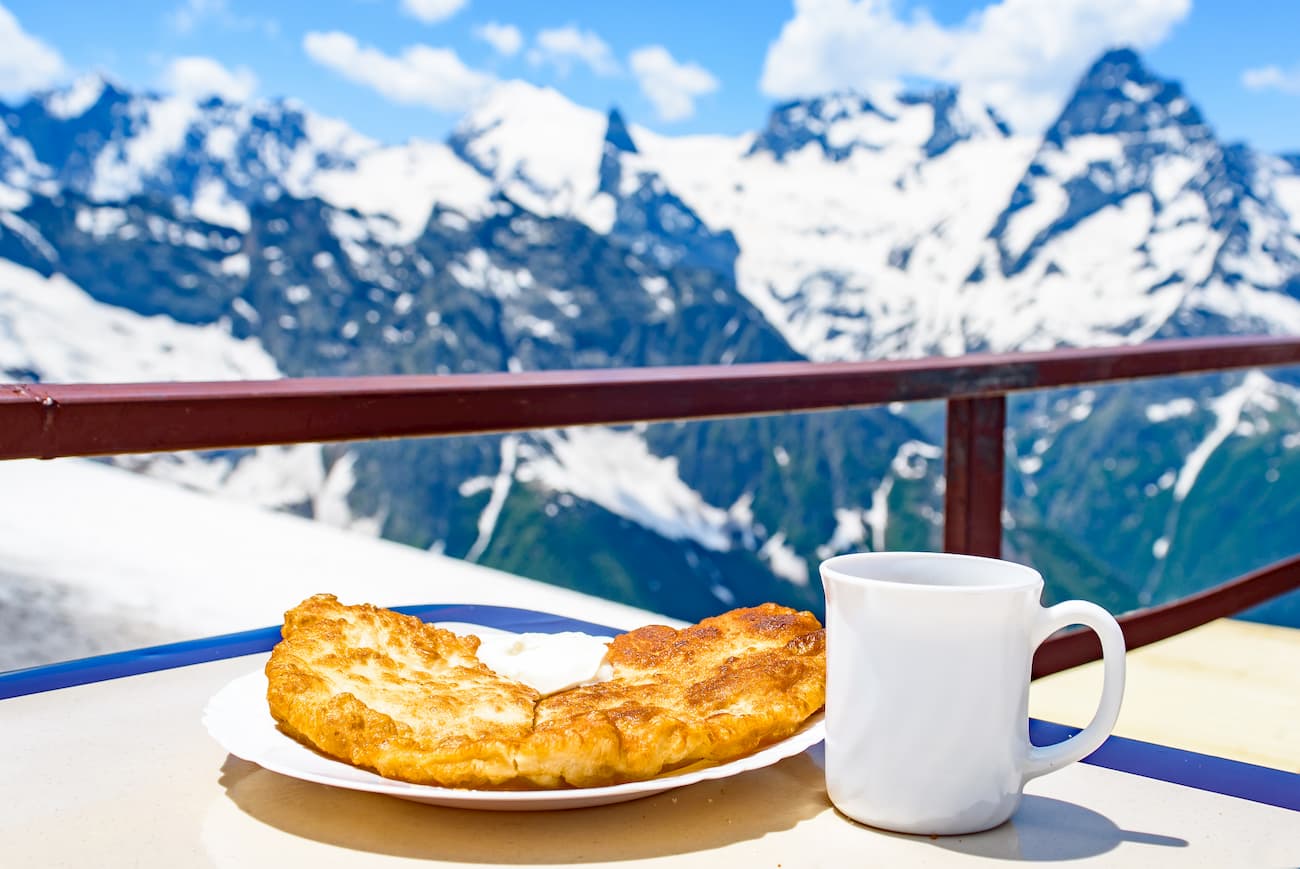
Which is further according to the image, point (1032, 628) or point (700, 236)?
point (700, 236)

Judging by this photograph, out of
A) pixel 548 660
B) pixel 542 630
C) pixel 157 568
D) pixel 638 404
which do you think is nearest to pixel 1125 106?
pixel 157 568

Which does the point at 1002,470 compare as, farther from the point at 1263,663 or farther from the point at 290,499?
the point at 290,499

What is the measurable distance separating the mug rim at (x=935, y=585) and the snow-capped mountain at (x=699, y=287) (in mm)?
52705

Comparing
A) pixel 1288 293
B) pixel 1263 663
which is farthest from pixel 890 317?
pixel 1263 663

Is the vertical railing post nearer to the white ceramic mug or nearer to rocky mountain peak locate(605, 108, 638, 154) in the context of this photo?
the white ceramic mug

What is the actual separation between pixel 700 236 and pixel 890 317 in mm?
21964

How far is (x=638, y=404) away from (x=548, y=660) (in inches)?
31.2

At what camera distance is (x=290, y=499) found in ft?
219

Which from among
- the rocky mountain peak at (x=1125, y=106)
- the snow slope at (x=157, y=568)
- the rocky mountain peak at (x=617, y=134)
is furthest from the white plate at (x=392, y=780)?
the rocky mountain peak at (x=1125, y=106)

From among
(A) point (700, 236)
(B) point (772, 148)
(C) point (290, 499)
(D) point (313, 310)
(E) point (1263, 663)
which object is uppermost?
(B) point (772, 148)

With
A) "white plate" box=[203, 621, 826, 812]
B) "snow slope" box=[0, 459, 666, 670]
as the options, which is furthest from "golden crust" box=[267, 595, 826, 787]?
"snow slope" box=[0, 459, 666, 670]

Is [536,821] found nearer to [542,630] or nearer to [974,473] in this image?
[542,630]

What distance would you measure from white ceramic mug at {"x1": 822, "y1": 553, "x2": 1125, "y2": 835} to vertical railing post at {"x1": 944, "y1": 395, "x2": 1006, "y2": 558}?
127 cm

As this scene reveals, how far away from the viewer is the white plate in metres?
0.46
